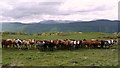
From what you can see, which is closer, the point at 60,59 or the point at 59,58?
the point at 60,59

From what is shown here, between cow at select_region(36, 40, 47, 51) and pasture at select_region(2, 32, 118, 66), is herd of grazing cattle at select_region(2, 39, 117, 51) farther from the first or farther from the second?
pasture at select_region(2, 32, 118, 66)

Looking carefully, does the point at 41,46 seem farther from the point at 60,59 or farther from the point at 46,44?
the point at 60,59

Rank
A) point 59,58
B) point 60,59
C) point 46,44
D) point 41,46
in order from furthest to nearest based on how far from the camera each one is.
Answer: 1. point 46,44
2. point 41,46
3. point 59,58
4. point 60,59

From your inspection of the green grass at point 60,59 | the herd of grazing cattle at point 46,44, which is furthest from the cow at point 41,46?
the green grass at point 60,59

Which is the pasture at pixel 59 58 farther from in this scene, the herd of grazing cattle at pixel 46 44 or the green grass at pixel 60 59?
the herd of grazing cattle at pixel 46 44

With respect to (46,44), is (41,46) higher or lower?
lower

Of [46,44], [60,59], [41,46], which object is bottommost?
[60,59]

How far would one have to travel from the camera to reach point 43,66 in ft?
52.5

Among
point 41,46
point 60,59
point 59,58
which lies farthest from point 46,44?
point 60,59

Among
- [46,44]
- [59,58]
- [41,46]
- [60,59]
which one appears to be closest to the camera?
[60,59]

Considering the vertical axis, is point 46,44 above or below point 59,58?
above

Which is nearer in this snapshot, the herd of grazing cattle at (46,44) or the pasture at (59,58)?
the pasture at (59,58)

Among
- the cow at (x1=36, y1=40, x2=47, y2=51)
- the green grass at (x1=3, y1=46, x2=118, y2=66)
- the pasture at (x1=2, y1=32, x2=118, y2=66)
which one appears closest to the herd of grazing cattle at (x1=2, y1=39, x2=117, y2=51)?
the cow at (x1=36, y1=40, x2=47, y2=51)

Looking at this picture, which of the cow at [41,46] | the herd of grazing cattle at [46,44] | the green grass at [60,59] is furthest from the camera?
the herd of grazing cattle at [46,44]
